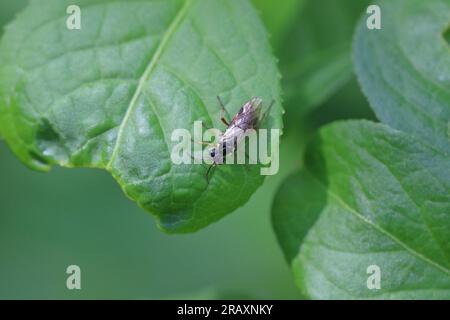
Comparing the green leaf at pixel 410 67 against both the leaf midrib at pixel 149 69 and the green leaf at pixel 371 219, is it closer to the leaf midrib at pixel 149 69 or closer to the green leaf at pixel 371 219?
the green leaf at pixel 371 219

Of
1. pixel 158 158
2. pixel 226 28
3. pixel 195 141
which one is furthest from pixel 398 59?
pixel 158 158

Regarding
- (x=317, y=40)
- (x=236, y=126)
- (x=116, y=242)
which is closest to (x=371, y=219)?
(x=236, y=126)

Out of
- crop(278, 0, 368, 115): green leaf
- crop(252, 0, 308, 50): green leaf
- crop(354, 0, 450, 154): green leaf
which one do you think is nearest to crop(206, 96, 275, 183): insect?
crop(354, 0, 450, 154): green leaf

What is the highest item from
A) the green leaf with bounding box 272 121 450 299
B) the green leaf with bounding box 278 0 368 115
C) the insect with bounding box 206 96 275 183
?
the green leaf with bounding box 278 0 368 115

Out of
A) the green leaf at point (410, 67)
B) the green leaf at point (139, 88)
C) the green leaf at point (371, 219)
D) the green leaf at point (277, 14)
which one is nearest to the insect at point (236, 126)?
the green leaf at point (139, 88)

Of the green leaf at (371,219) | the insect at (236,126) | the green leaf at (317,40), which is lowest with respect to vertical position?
the green leaf at (371,219)

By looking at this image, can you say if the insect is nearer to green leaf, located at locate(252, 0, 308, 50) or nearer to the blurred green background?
green leaf, located at locate(252, 0, 308, 50)
